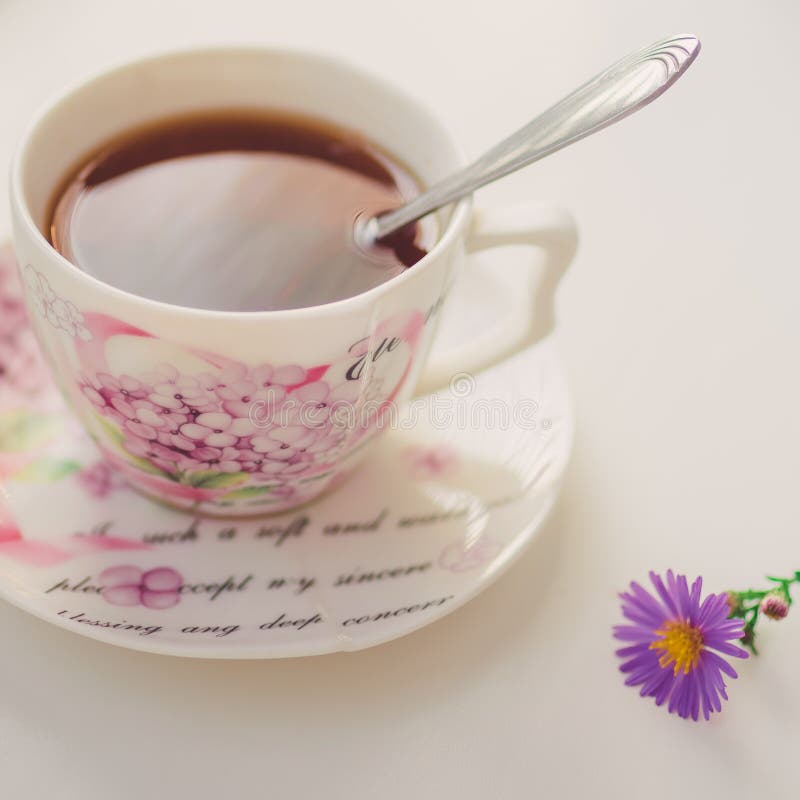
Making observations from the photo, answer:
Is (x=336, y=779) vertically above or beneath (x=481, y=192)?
beneath

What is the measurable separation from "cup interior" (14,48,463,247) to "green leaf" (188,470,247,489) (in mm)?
198

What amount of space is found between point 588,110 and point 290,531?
1.10 ft

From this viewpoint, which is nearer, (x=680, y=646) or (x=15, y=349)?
(x=680, y=646)

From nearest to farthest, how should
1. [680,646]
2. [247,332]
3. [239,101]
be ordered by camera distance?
[247,332]
[680,646]
[239,101]

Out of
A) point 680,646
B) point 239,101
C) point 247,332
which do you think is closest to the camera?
point 247,332

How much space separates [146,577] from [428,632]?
0.18 meters

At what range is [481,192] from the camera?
106cm

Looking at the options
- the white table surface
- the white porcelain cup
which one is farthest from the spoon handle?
the white table surface

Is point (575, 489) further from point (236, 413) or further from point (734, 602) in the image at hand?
point (236, 413)

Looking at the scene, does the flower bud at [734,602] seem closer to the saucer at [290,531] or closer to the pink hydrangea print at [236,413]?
the saucer at [290,531]

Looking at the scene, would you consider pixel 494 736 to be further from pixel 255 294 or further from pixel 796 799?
pixel 255 294

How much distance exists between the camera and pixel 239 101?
2.54ft

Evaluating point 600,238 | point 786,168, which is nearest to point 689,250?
point 600,238

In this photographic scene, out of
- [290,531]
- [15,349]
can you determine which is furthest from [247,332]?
[15,349]
